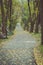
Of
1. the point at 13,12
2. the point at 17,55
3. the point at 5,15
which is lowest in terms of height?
the point at 13,12

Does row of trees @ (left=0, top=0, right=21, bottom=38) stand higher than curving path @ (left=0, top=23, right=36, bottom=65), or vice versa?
curving path @ (left=0, top=23, right=36, bottom=65)

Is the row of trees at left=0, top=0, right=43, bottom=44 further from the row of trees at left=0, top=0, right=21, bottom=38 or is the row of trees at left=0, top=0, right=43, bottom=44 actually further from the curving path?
the curving path

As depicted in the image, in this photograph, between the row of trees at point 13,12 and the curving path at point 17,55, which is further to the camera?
the row of trees at point 13,12

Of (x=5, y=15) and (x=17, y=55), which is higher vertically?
(x=17, y=55)

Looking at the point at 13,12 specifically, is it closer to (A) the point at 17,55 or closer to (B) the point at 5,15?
(B) the point at 5,15

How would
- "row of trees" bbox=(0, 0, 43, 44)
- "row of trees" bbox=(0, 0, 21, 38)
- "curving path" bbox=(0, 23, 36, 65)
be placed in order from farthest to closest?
"row of trees" bbox=(0, 0, 43, 44)
"row of trees" bbox=(0, 0, 21, 38)
"curving path" bbox=(0, 23, 36, 65)

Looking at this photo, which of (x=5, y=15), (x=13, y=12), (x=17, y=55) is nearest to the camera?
(x=17, y=55)

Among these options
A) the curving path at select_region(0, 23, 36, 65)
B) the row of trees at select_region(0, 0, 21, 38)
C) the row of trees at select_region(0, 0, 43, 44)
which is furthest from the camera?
the row of trees at select_region(0, 0, 43, 44)

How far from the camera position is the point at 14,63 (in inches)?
429

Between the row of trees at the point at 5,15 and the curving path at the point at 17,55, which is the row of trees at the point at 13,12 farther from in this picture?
the curving path at the point at 17,55

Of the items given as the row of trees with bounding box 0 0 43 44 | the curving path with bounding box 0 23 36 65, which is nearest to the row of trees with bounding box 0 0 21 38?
the row of trees with bounding box 0 0 43 44

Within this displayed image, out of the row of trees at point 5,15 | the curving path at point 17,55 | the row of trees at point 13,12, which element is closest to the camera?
the curving path at point 17,55

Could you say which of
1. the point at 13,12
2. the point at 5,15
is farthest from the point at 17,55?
the point at 13,12

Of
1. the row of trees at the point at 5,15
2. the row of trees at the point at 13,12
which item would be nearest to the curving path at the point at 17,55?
the row of trees at the point at 13,12
